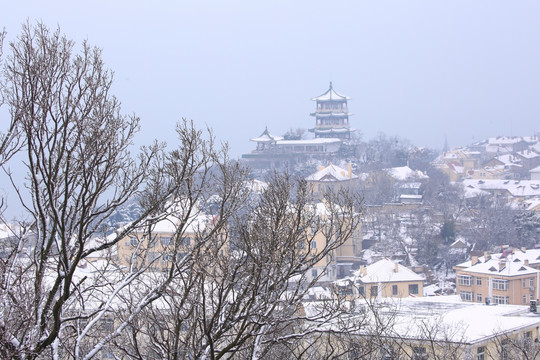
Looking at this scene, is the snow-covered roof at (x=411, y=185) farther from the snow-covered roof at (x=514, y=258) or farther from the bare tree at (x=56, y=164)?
the bare tree at (x=56, y=164)

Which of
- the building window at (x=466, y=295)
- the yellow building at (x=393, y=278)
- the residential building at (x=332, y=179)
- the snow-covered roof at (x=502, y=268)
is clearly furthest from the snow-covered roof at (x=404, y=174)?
the yellow building at (x=393, y=278)

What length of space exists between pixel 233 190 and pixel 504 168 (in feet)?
183

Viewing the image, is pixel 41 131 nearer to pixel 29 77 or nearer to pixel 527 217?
pixel 29 77

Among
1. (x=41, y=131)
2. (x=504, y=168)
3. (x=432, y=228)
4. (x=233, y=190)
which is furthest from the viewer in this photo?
(x=504, y=168)

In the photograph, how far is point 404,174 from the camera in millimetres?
47219

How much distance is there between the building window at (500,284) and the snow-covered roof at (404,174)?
21675mm

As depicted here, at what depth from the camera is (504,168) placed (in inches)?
2299

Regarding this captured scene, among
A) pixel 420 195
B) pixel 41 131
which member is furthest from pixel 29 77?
pixel 420 195

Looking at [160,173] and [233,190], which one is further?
[233,190]

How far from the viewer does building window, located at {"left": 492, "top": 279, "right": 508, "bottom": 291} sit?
79.5ft

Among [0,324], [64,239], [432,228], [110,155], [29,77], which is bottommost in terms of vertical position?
[432,228]

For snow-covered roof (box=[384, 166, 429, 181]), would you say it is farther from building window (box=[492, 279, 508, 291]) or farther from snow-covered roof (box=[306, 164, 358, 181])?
building window (box=[492, 279, 508, 291])

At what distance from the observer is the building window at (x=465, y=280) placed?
25.6 metres

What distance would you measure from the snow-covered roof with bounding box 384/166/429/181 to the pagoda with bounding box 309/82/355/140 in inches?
432
